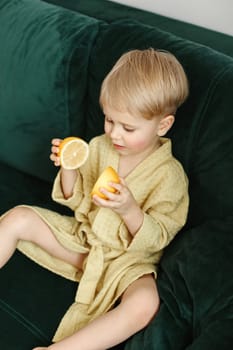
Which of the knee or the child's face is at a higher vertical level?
the child's face

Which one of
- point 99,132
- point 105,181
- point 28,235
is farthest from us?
point 99,132

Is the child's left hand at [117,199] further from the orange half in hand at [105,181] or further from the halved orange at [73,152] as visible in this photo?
the halved orange at [73,152]

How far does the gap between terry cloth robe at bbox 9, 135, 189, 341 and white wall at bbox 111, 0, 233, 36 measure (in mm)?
526

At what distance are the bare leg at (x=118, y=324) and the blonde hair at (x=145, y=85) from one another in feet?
1.44

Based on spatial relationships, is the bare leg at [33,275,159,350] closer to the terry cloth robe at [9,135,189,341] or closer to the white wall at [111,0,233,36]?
the terry cloth robe at [9,135,189,341]

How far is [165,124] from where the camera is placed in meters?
1.50

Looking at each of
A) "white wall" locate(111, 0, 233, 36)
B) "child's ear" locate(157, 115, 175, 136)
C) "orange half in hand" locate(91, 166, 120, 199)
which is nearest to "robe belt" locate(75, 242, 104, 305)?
"orange half in hand" locate(91, 166, 120, 199)

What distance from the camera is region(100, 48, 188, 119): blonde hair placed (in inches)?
55.6

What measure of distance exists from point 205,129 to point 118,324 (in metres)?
0.54

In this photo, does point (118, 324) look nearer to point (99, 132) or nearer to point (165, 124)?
point (165, 124)

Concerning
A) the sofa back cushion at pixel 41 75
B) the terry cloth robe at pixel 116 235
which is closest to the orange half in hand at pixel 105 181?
the terry cloth robe at pixel 116 235

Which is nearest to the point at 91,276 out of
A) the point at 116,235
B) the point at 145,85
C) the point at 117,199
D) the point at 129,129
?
the point at 116,235

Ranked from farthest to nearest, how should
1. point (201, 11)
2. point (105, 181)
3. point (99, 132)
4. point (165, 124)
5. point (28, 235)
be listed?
Result: point (201, 11)
point (99, 132)
point (28, 235)
point (165, 124)
point (105, 181)

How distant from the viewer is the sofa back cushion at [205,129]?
152 cm
